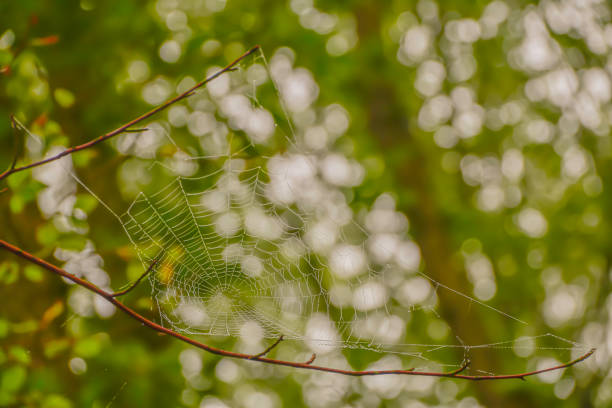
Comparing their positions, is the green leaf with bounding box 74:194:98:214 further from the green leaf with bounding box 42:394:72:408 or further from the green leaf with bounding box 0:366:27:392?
the green leaf with bounding box 42:394:72:408

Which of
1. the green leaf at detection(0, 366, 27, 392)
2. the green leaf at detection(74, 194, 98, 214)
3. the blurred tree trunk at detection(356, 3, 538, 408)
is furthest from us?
the blurred tree trunk at detection(356, 3, 538, 408)

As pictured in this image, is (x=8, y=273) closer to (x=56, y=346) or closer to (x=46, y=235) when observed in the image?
(x=46, y=235)

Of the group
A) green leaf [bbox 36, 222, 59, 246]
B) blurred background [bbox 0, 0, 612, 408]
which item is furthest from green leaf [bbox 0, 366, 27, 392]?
green leaf [bbox 36, 222, 59, 246]

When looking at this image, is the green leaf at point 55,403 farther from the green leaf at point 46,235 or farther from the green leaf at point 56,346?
the green leaf at point 46,235

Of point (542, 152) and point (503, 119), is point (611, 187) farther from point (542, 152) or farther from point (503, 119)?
point (503, 119)

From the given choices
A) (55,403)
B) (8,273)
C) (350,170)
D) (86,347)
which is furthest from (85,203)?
(350,170)

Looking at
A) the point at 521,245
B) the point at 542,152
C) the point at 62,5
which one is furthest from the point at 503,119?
the point at 62,5

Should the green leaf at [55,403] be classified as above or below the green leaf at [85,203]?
below

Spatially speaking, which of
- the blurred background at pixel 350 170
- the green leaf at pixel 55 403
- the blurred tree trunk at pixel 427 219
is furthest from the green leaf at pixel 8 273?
the blurred tree trunk at pixel 427 219
